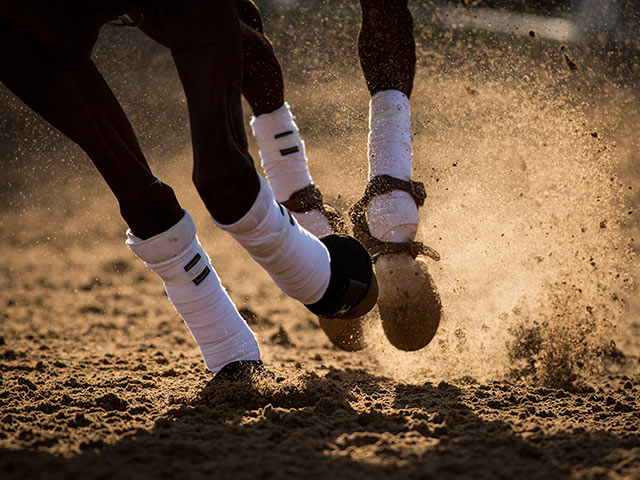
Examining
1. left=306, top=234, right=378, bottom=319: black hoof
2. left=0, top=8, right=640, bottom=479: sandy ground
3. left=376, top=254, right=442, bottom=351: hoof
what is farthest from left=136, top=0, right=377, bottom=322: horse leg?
left=376, top=254, right=442, bottom=351: hoof

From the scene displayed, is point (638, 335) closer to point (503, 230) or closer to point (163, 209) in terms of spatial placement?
point (503, 230)

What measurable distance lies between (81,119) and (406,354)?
179 centimetres

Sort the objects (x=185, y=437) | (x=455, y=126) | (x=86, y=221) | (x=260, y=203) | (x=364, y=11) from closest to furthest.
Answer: (x=185, y=437) → (x=260, y=203) → (x=364, y=11) → (x=455, y=126) → (x=86, y=221)

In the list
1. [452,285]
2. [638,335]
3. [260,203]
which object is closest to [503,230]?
[452,285]

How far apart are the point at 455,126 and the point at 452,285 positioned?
123 centimetres

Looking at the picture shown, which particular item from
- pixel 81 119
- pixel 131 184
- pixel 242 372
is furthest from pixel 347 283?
pixel 81 119

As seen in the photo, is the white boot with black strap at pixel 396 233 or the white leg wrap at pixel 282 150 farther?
the white leg wrap at pixel 282 150

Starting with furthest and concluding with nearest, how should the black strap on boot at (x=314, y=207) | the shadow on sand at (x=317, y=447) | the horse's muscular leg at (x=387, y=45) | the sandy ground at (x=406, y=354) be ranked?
the black strap on boot at (x=314, y=207) < the horse's muscular leg at (x=387, y=45) < the sandy ground at (x=406, y=354) < the shadow on sand at (x=317, y=447)

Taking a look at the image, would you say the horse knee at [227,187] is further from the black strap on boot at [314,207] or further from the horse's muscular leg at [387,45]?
the horse's muscular leg at [387,45]

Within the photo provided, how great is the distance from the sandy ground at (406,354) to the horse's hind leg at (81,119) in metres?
0.61

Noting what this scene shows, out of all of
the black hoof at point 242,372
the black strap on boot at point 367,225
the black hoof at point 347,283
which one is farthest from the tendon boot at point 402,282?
the black hoof at point 242,372

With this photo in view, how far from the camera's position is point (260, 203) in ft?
6.32

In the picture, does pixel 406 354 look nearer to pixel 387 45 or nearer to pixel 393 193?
pixel 393 193

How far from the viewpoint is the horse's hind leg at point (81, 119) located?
2.14 metres
